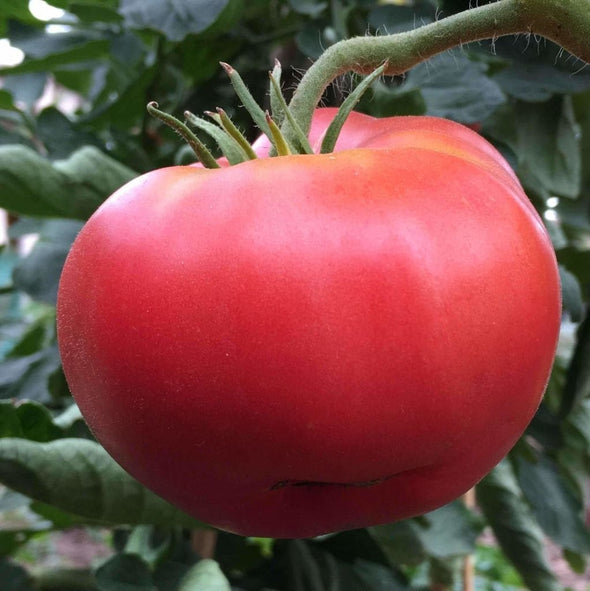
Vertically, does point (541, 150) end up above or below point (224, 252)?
below

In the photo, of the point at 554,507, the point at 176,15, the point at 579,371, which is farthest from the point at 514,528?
the point at 176,15

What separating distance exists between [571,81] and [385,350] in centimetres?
46

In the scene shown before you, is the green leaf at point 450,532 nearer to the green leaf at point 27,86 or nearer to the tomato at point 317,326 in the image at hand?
the tomato at point 317,326

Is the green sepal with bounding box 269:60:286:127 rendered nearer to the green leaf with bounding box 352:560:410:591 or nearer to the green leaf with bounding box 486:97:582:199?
the green leaf with bounding box 486:97:582:199

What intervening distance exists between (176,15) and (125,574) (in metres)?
0.44

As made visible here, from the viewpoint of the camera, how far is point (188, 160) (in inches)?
32.0

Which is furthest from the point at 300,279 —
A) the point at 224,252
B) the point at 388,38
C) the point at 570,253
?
the point at 570,253

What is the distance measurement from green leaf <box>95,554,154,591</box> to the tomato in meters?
0.23

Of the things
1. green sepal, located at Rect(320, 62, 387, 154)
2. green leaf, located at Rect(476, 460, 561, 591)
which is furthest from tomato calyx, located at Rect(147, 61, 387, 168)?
green leaf, located at Rect(476, 460, 561, 591)

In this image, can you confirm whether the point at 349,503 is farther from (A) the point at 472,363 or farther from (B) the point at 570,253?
(B) the point at 570,253

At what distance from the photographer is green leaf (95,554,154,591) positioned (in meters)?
0.59

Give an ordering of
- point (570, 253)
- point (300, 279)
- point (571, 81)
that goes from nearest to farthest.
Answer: point (300, 279), point (571, 81), point (570, 253)

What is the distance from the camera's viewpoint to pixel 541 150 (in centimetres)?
78

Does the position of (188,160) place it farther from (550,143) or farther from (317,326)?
(317,326)
